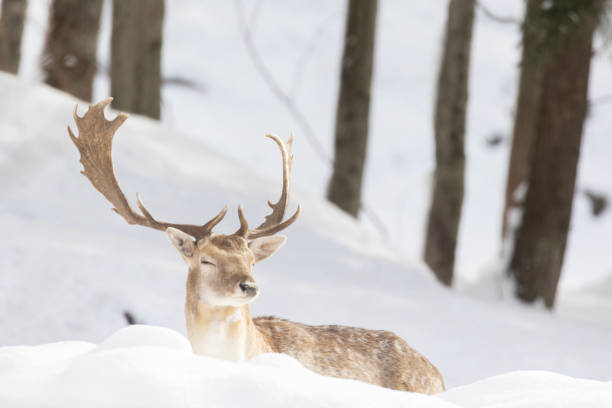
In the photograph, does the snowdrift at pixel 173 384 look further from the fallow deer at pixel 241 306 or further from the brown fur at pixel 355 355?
the brown fur at pixel 355 355

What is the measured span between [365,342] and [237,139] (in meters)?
23.5

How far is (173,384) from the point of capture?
2.04 meters

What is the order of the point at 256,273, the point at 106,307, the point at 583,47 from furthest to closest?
the point at 583,47 < the point at 256,273 < the point at 106,307

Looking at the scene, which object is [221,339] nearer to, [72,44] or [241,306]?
[241,306]

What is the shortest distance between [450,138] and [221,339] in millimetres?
6491

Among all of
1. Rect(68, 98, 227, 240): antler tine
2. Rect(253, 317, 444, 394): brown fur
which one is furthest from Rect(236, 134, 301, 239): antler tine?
Rect(253, 317, 444, 394): brown fur

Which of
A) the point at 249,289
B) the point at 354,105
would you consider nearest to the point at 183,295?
the point at 249,289

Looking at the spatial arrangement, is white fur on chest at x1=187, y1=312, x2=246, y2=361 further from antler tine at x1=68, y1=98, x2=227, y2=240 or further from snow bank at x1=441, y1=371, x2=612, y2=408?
snow bank at x1=441, y1=371, x2=612, y2=408

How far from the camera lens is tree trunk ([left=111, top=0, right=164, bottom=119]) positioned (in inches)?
357

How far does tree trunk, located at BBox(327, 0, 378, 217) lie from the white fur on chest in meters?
6.80

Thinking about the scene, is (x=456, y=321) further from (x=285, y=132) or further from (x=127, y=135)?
(x=285, y=132)

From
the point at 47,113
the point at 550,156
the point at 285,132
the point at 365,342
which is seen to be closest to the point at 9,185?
the point at 47,113

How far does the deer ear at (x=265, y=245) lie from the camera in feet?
13.6

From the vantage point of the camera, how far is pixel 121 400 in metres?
2.00
